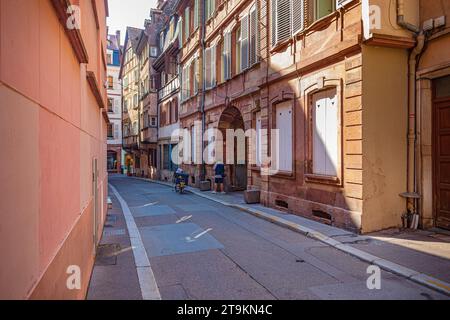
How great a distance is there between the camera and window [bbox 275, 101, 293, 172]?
11.3 meters

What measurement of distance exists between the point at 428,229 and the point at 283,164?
460cm

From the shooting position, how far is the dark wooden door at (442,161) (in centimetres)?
804

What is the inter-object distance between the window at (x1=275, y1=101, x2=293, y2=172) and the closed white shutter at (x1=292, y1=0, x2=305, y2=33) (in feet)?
7.17

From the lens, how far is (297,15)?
1086cm

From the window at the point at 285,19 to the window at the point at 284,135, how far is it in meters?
Answer: 2.13

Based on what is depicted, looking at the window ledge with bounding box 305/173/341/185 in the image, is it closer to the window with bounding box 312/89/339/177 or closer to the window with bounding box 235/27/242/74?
the window with bounding box 312/89/339/177

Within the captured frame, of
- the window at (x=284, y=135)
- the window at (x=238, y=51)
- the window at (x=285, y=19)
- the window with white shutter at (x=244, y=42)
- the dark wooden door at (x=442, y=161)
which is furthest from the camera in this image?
the window at (x=238, y=51)

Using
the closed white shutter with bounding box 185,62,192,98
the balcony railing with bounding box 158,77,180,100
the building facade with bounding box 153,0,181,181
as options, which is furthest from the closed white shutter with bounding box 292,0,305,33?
the balcony railing with bounding box 158,77,180,100

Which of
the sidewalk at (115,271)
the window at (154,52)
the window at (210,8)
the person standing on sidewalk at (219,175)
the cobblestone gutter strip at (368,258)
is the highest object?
the window at (154,52)

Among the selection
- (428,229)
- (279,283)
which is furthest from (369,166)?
(279,283)

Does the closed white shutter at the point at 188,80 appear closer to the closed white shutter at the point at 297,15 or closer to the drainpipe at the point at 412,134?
the closed white shutter at the point at 297,15

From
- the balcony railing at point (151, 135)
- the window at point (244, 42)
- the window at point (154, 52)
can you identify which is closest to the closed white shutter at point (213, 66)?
the window at point (244, 42)

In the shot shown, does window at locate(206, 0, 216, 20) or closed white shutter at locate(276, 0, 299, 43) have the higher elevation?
window at locate(206, 0, 216, 20)
